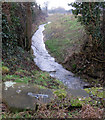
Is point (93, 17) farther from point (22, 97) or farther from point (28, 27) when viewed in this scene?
point (22, 97)

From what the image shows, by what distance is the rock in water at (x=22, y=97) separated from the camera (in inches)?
147

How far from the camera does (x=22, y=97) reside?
4.15m

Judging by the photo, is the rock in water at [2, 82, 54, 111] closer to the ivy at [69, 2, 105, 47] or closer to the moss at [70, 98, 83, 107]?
the moss at [70, 98, 83, 107]

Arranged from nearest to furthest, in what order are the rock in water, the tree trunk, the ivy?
1. the rock in water
2. the ivy
3. the tree trunk

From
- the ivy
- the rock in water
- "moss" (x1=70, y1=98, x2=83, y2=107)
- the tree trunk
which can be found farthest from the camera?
the tree trunk

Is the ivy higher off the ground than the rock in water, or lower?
higher

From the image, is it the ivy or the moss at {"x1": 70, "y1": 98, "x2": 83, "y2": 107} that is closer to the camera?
the moss at {"x1": 70, "y1": 98, "x2": 83, "y2": 107}

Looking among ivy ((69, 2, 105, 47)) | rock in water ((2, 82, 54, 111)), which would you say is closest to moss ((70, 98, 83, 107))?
rock in water ((2, 82, 54, 111))


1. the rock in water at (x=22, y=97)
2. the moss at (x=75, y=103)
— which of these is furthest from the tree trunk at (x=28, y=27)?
the moss at (x=75, y=103)

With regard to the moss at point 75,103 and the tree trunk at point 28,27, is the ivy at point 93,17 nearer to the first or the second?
the tree trunk at point 28,27

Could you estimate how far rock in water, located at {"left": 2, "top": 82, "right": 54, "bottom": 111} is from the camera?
3.73m

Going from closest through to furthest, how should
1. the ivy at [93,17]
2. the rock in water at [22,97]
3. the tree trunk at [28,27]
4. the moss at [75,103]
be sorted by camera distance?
the rock in water at [22,97]
the moss at [75,103]
the ivy at [93,17]
the tree trunk at [28,27]

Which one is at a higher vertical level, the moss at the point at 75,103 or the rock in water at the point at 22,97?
the rock in water at the point at 22,97

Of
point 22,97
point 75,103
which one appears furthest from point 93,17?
point 22,97
